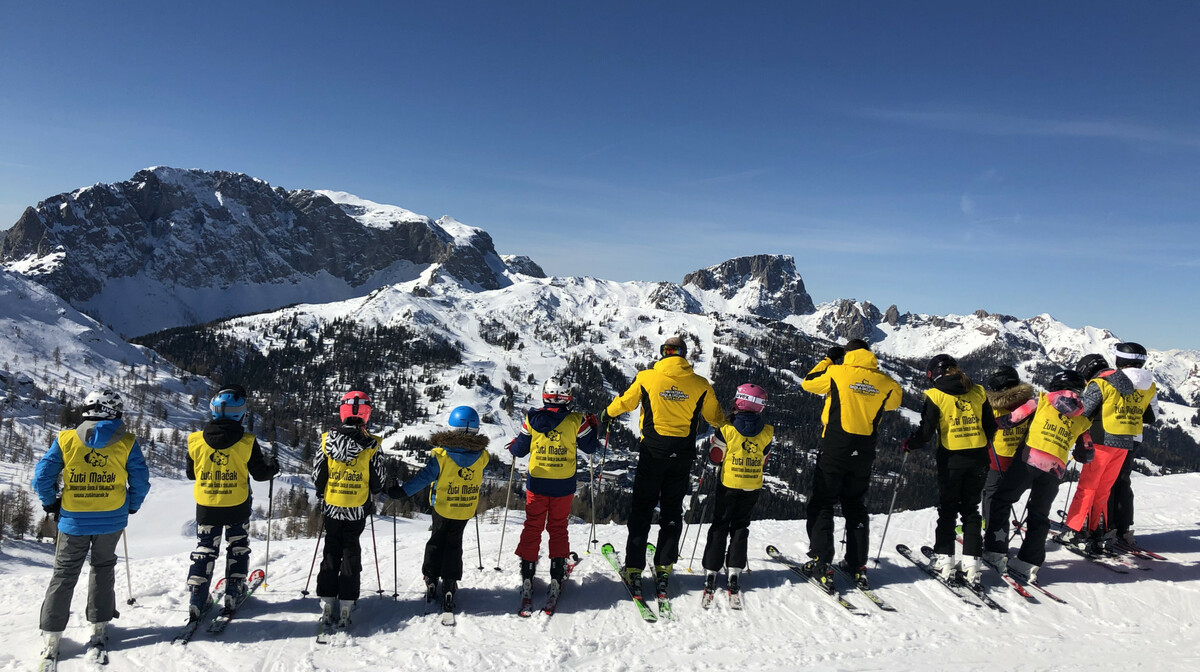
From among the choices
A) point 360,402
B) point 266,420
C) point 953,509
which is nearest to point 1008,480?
point 953,509

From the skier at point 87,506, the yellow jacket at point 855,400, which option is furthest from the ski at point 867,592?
the skier at point 87,506

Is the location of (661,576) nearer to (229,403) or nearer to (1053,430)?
(229,403)

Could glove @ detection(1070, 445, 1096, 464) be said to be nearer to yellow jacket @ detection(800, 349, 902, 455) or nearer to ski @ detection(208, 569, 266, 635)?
yellow jacket @ detection(800, 349, 902, 455)

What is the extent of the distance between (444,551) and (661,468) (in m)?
2.81

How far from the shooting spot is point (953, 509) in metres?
7.96

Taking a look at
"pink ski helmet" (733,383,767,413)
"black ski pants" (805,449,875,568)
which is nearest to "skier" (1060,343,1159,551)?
"black ski pants" (805,449,875,568)

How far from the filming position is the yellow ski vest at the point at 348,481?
654 cm

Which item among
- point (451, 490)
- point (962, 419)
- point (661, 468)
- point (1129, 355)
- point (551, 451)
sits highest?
point (1129, 355)

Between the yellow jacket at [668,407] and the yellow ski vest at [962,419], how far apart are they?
295 cm

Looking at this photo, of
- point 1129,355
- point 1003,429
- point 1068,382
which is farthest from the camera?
point 1129,355

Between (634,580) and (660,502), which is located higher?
(660,502)

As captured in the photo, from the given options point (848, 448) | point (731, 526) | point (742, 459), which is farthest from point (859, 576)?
point (742, 459)

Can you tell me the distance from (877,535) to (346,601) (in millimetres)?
8514

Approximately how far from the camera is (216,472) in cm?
656
